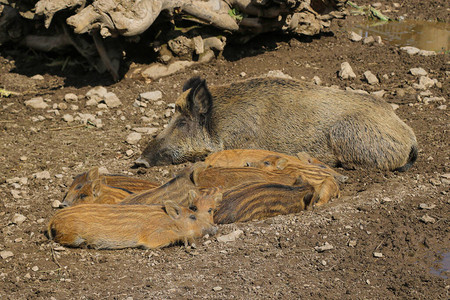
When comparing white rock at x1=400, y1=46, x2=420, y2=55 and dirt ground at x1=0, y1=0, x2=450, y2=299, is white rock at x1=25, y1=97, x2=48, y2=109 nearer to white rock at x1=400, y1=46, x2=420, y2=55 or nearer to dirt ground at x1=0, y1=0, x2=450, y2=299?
dirt ground at x1=0, y1=0, x2=450, y2=299

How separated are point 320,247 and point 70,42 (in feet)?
18.1

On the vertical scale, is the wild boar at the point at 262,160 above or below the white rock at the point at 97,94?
above

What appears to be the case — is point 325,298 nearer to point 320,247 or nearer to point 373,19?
point 320,247

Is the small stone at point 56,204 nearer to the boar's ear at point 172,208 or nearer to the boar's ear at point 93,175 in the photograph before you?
the boar's ear at point 93,175

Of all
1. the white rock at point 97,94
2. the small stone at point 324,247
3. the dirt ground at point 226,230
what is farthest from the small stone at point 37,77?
the small stone at point 324,247

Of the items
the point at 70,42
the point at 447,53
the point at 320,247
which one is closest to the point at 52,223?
the point at 320,247

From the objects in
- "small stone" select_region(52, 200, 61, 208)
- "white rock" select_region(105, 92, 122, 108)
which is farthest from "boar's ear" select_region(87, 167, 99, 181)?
"white rock" select_region(105, 92, 122, 108)

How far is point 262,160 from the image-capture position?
18.7 feet

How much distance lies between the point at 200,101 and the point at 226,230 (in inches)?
84.8

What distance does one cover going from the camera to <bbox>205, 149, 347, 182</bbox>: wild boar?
18.3ft

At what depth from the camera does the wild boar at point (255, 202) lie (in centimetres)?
478

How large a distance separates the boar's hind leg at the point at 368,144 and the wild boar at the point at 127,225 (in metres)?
2.03

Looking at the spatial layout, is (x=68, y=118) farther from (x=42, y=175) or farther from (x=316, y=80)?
(x=316, y=80)

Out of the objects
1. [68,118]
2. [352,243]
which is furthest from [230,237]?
[68,118]
